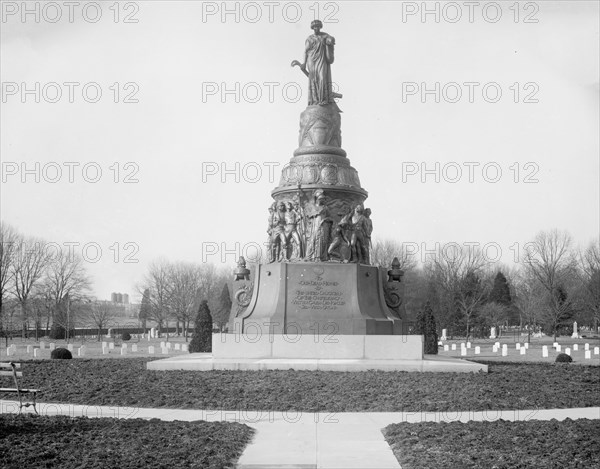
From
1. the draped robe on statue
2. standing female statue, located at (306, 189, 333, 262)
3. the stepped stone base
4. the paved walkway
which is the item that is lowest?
the paved walkway

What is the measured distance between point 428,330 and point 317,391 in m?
24.8

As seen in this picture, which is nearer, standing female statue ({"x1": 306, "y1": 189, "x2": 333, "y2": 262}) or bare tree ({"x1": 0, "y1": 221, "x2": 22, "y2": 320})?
standing female statue ({"x1": 306, "y1": 189, "x2": 333, "y2": 262})

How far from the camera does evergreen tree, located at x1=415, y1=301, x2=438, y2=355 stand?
3797cm

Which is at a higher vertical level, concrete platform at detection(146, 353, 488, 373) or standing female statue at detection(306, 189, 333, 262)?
standing female statue at detection(306, 189, 333, 262)

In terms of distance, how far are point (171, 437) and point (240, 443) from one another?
992 millimetres

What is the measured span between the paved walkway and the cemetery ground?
0.08 meters

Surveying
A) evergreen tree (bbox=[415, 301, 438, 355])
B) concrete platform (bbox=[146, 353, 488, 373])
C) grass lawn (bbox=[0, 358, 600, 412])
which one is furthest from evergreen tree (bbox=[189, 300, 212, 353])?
grass lawn (bbox=[0, 358, 600, 412])

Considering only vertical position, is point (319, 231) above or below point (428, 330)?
above

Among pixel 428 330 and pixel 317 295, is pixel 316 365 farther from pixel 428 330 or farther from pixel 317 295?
pixel 428 330

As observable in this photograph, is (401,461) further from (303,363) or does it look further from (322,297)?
(322,297)

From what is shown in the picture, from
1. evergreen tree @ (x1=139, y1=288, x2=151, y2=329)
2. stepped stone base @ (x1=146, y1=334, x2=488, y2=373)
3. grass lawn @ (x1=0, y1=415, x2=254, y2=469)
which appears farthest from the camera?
evergreen tree @ (x1=139, y1=288, x2=151, y2=329)

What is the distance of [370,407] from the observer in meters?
14.9

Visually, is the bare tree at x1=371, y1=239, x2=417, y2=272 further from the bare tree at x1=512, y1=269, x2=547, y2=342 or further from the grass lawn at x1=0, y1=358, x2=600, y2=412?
the grass lawn at x1=0, y1=358, x2=600, y2=412

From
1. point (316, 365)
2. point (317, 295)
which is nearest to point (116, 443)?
point (316, 365)
